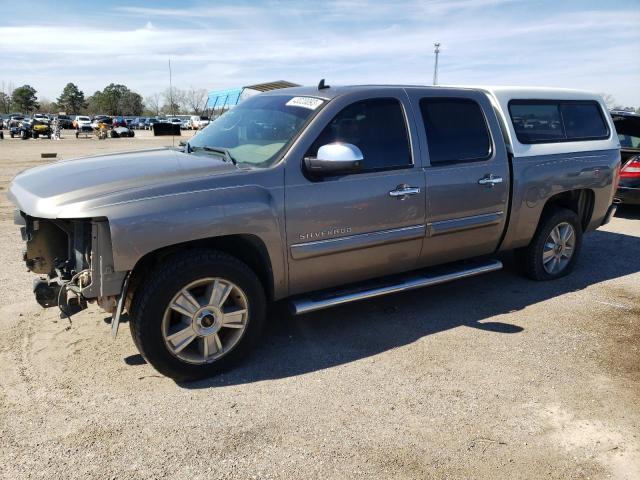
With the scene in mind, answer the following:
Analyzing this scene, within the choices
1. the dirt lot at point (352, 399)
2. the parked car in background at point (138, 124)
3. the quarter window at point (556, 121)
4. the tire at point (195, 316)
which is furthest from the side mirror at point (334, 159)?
the parked car in background at point (138, 124)

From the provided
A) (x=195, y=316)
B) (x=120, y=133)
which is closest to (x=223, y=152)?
(x=195, y=316)

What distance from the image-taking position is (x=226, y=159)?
3701mm

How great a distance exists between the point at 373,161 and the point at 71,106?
5515 inches

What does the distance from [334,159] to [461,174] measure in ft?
4.65

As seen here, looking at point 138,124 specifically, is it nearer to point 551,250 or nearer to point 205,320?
point 551,250

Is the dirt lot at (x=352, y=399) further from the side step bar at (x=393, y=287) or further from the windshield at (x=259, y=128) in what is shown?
the windshield at (x=259, y=128)

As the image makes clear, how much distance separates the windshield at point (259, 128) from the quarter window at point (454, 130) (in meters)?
1.01

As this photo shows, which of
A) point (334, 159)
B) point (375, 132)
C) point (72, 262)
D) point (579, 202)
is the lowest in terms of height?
point (72, 262)

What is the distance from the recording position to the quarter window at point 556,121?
4.87 meters

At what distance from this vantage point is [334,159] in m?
3.37

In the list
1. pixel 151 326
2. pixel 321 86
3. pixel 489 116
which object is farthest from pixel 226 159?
pixel 489 116

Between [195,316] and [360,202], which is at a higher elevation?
[360,202]

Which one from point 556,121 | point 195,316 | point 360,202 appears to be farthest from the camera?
point 556,121

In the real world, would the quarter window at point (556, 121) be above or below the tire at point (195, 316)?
above
